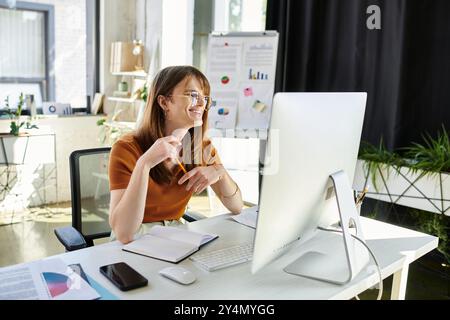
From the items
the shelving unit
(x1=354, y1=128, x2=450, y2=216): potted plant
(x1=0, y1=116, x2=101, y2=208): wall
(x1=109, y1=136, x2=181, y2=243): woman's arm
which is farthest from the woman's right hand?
(x1=0, y1=116, x2=101, y2=208): wall

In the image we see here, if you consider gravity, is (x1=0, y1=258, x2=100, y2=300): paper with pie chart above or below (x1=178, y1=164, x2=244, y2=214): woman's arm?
below

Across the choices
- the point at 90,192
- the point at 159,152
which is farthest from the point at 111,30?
the point at 159,152

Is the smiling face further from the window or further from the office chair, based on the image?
the window

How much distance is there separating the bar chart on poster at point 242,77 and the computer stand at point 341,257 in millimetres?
2208

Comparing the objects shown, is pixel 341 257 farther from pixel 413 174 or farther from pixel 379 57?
pixel 379 57

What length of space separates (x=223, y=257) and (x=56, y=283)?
18.7 inches

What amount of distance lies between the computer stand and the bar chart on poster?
2.21 meters

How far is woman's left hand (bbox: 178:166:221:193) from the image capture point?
5.74 feet

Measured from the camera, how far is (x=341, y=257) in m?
1.42

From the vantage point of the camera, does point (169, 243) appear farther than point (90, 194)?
No
